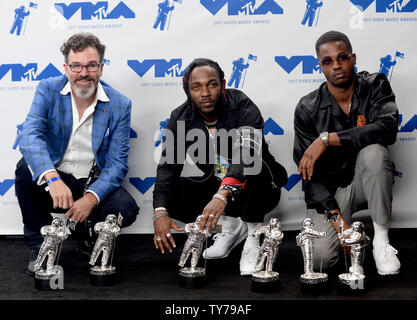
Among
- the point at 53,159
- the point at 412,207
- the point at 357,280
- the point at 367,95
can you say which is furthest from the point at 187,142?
the point at 412,207

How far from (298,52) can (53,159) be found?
148 cm

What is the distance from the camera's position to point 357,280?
1.93 m

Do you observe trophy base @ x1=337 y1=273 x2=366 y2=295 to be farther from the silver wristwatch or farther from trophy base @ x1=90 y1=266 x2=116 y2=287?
trophy base @ x1=90 y1=266 x2=116 y2=287

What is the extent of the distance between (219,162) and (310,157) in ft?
1.76

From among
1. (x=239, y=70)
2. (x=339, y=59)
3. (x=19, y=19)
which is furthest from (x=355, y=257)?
(x=19, y=19)

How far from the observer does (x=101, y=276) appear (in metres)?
2.15

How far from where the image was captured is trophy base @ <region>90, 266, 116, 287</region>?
7.04 ft

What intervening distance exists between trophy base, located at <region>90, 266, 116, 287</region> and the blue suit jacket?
1.44 feet

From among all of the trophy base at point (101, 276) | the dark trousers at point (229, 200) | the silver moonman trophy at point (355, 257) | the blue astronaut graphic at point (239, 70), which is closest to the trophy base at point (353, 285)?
the silver moonman trophy at point (355, 257)

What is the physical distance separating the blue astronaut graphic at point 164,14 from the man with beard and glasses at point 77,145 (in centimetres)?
62

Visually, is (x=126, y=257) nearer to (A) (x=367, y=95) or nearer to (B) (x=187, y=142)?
(B) (x=187, y=142)

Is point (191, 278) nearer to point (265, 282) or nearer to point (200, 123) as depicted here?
point (265, 282)

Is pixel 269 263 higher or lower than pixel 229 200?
lower

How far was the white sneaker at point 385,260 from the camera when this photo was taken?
2.20 meters
